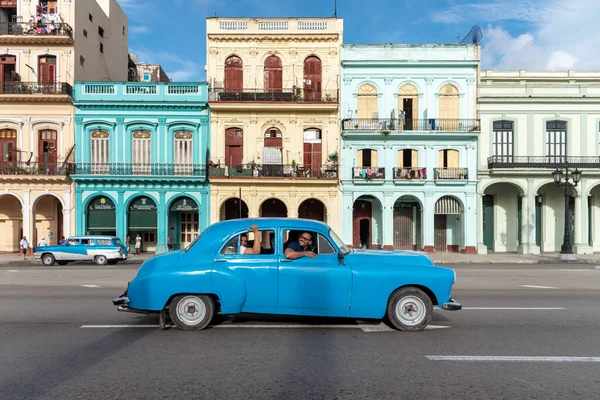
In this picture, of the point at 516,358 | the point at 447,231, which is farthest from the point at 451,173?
the point at 516,358

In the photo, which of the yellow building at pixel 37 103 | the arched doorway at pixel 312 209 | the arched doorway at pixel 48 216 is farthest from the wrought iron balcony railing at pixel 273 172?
the arched doorway at pixel 48 216

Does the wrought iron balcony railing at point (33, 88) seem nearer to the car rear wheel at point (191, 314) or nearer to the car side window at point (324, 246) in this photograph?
the car rear wheel at point (191, 314)

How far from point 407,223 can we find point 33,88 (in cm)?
2439

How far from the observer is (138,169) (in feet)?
84.6

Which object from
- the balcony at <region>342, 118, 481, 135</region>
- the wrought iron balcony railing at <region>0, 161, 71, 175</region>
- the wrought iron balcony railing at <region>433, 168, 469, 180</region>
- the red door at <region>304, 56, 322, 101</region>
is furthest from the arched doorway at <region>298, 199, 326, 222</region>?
the wrought iron balcony railing at <region>0, 161, 71, 175</region>

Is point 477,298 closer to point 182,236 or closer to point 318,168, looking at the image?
point 318,168

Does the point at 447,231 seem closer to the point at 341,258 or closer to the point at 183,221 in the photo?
the point at 183,221

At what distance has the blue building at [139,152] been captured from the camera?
25.7 m

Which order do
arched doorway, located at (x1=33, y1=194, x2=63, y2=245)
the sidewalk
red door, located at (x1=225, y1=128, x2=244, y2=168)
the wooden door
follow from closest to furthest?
the sidewalk < red door, located at (x1=225, y1=128, x2=244, y2=168) < arched doorway, located at (x1=33, y1=194, x2=63, y2=245) < the wooden door

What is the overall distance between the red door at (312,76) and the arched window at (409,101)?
5144 mm

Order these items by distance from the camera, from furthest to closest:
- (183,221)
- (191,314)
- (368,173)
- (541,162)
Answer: (183,221) < (541,162) < (368,173) < (191,314)

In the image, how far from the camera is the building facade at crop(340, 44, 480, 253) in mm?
25938

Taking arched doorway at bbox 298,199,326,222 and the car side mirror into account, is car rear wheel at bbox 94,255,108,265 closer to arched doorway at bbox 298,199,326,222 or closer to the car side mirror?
arched doorway at bbox 298,199,326,222

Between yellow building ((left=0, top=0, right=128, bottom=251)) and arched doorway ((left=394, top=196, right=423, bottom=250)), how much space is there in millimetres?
19984
